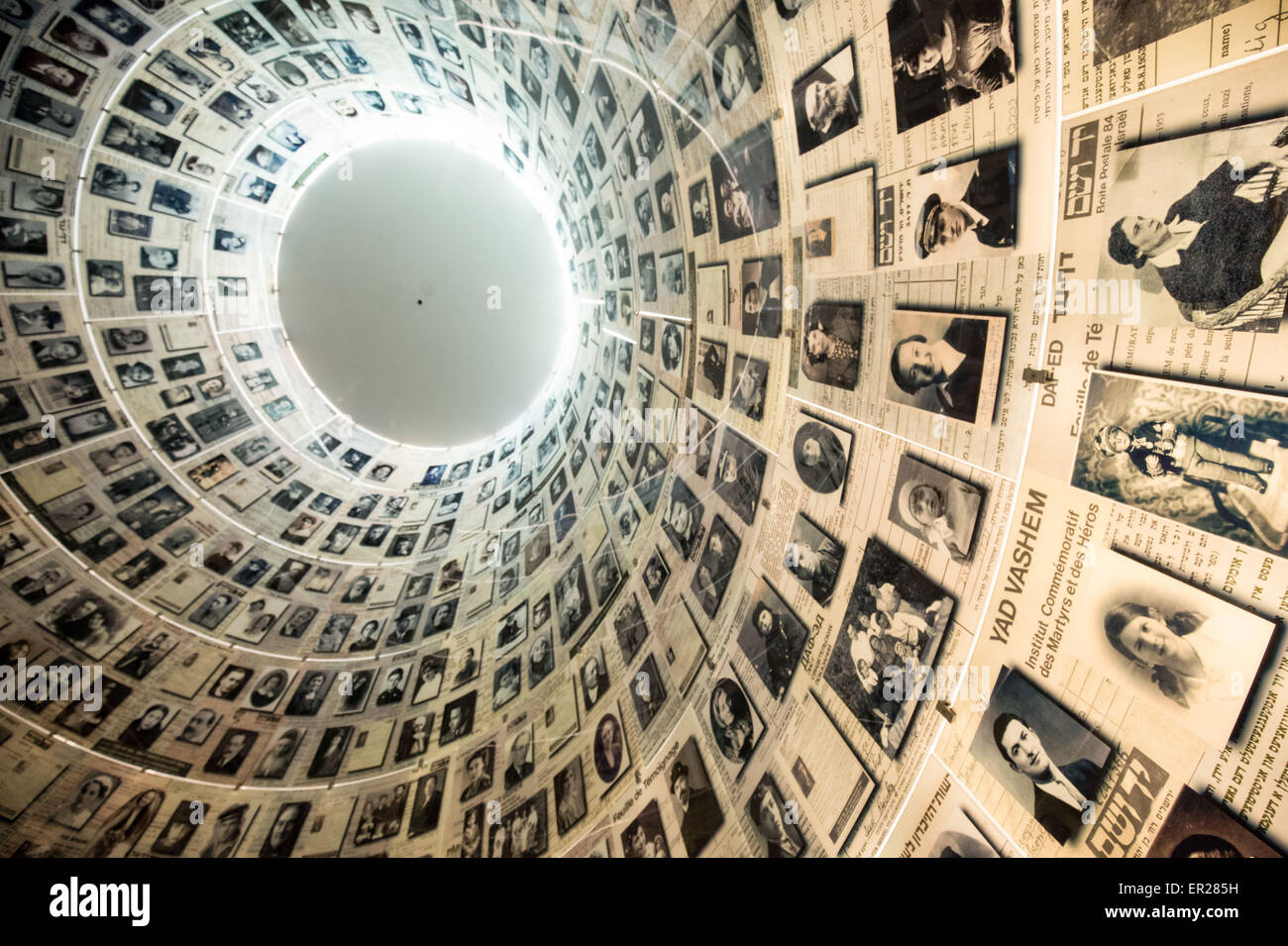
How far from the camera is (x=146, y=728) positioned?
21.8ft

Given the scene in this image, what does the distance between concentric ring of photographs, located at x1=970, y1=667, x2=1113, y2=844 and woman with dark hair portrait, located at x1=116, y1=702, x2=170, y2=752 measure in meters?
9.00

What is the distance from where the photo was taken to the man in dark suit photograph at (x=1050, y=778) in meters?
2.31

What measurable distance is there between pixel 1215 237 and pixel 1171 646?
153cm

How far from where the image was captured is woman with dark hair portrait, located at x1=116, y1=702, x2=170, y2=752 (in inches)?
255

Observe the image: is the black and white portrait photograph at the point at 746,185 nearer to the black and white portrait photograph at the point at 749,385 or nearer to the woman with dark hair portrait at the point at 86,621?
the black and white portrait photograph at the point at 749,385

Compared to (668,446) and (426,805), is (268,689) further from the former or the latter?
(668,446)

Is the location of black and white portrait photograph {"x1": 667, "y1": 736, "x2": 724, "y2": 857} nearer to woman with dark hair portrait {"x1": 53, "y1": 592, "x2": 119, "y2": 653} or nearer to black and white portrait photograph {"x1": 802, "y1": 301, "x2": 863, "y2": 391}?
black and white portrait photograph {"x1": 802, "y1": 301, "x2": 863, "y2": 391}

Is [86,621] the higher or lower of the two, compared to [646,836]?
higher

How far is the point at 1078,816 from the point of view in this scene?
7.64 feet

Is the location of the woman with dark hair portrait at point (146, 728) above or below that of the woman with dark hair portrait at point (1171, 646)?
below

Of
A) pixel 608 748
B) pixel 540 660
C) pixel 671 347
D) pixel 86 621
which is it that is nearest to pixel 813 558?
pixel 608 748

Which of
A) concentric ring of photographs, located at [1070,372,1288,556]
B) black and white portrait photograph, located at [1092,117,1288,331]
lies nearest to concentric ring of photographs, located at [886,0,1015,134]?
black and white portrait photograph, located at [1092,117,1288,331]

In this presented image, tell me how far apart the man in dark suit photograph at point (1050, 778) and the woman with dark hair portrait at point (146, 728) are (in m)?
9.10

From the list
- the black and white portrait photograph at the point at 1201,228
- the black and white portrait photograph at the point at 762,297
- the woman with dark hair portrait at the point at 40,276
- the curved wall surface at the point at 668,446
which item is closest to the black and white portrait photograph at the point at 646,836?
the curved wall surface at the point at 668,446
